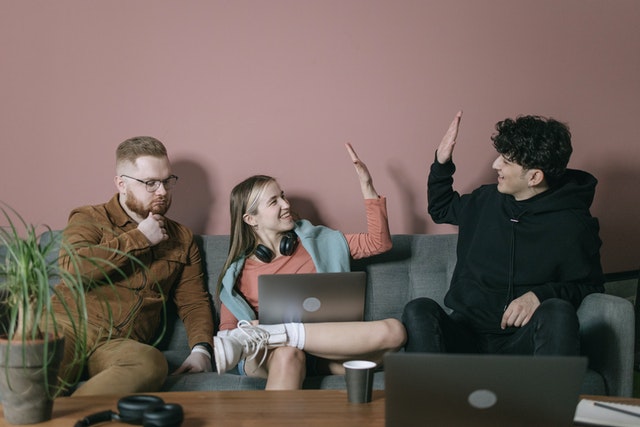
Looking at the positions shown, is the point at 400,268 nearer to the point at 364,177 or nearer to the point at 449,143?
the point at 364,177

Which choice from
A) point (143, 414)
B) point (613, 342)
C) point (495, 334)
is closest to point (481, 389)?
point (143, 414)

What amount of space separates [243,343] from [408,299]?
963mm

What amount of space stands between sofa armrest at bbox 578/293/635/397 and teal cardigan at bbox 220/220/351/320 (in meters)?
0.90

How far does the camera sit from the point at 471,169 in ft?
10.2

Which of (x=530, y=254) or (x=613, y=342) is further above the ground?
(x=530, y=254)

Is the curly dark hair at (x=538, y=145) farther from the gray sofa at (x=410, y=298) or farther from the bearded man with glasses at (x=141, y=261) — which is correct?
the bearded man with glasses at (x=141, y=261)

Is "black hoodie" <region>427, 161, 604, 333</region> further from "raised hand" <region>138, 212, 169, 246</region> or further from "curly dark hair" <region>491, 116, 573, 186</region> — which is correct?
"raised hand" <region>138, 212, 169, 246</region>

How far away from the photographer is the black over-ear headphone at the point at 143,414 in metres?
1.45

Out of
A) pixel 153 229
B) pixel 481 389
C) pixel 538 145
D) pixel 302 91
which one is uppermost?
pixel 302 91

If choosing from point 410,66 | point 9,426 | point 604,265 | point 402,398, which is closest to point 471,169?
point 410,66

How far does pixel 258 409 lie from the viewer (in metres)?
1.59

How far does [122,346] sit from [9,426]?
0.84 m

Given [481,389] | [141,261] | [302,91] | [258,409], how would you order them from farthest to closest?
[302,91] → [141,261] → [258,409] → [481,389]

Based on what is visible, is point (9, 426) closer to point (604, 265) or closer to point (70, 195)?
point (70, 195)
